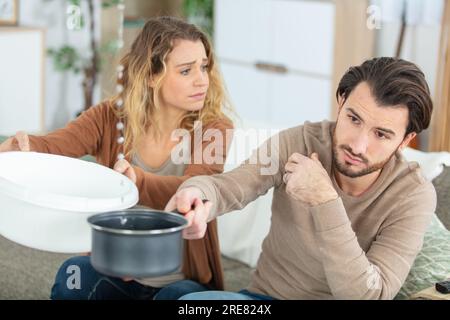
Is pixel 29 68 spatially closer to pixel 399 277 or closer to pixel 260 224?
pixel 260 224

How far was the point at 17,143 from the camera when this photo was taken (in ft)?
3.28

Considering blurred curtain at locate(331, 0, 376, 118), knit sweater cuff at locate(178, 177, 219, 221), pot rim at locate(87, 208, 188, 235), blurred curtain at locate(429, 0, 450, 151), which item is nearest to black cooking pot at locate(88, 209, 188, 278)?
pot rim at locate(87, 208, 188, 235)

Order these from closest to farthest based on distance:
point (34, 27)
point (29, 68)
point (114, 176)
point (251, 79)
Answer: point (114, 176), point (29, 68), point (34, 27), point (251, 79)

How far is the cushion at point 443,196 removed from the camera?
1326 millimetres

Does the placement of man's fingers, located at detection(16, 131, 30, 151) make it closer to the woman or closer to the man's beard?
the woman

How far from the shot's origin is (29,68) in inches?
94.3

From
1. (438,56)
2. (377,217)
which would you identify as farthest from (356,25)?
(377,217)

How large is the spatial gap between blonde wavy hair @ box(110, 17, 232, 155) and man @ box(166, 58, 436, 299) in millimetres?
82

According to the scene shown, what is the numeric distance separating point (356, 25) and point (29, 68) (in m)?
0.97

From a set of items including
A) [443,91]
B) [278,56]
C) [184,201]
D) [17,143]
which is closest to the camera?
[184,201]

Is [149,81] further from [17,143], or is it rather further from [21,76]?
[21,76]

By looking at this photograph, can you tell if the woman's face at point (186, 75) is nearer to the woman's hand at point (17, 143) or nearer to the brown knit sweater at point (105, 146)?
the brown knit sweater at point (105, 146)

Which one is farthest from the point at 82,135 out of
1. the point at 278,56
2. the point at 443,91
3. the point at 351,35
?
the point at 278,56

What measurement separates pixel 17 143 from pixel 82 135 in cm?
9
